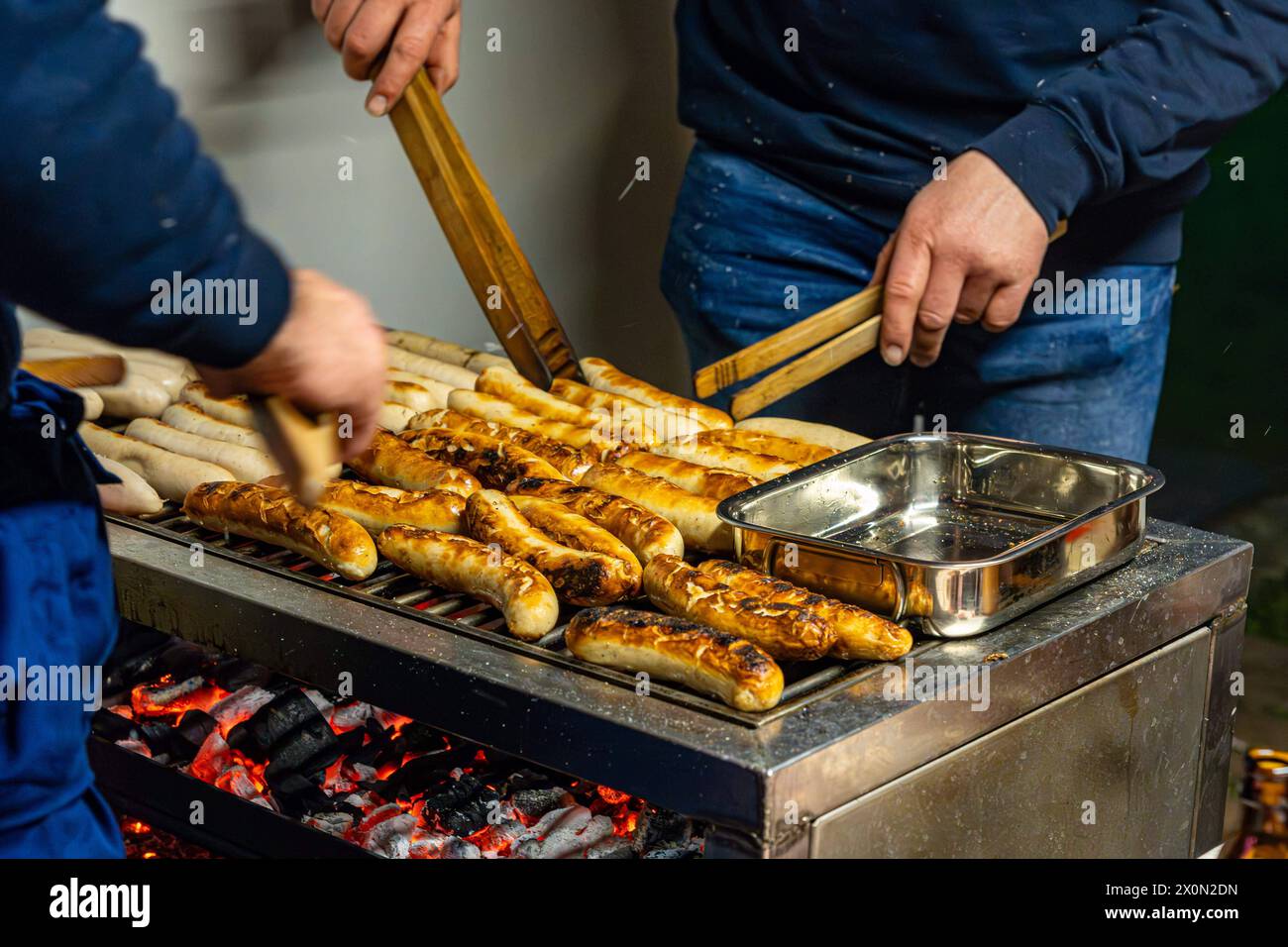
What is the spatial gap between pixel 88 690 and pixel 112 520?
3.47ft

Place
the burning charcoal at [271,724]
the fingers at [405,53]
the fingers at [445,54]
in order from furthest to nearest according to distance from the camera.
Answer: the fingers at [445,54] < the fingers at [405,53] < the burning charcoal at [271,724]

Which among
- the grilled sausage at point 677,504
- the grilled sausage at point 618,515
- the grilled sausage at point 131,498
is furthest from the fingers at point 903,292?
the grilled sausage at point 131,498

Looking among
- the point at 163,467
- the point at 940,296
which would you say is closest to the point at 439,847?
the point at 163,467

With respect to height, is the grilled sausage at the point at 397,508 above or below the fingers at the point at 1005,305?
below

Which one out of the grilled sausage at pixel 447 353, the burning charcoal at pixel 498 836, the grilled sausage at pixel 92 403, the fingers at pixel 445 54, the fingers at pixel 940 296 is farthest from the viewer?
the grilled sausage at pixel 447 353

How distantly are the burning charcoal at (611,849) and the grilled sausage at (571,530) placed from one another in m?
0.43

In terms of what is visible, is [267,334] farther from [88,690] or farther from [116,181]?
[88,690]

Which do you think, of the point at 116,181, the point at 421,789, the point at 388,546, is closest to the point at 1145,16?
the point at 388,546

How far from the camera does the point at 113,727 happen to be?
2.81 meters

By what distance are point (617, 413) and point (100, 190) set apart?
1911mm

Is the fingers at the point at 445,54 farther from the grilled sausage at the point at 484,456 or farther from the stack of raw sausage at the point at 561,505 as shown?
the grilled sausage at the point at 484,456

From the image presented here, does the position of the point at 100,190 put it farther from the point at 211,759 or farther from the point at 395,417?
Answer: the point at 395,417

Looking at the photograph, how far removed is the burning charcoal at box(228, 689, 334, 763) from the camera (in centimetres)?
262

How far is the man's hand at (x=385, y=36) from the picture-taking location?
11.0ft
